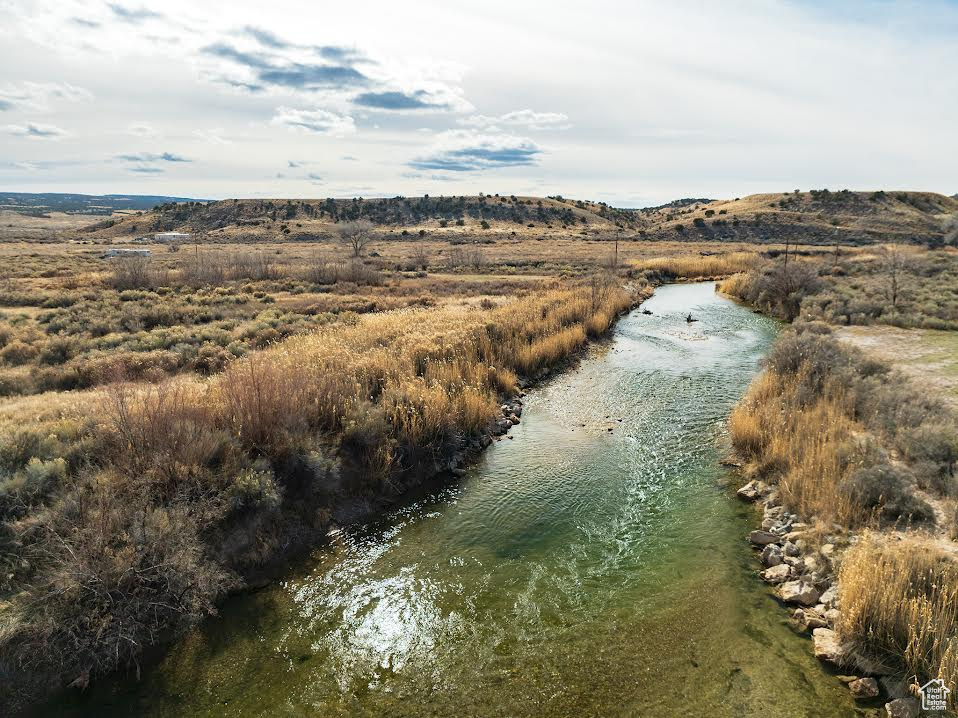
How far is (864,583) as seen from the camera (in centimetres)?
685

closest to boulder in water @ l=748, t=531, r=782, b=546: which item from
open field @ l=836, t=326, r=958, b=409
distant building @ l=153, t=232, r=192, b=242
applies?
open field @ l=836, t=326, r=958, b=409

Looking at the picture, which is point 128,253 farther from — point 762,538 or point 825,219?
point 825,219

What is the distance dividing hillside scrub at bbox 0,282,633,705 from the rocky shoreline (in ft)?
23.4

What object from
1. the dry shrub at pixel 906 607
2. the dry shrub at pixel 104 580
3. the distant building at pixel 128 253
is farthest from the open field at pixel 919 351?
the distant building at pixel 128 253

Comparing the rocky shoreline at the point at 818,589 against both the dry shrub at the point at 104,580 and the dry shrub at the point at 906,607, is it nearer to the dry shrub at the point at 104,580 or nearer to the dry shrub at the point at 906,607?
the dry shrub at the point at 906,607

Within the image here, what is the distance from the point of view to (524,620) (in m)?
7.77

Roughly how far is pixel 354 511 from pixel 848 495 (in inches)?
366

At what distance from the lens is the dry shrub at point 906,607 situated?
241 inches

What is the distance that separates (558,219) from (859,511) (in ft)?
369

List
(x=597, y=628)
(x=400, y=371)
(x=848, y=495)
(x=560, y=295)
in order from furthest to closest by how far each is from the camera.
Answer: (x=560, y=295)
(x=400, y=371)
(x=848, y=495)
(x=597, y=628)

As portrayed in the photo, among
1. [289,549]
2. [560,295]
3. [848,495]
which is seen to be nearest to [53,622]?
[289,549]

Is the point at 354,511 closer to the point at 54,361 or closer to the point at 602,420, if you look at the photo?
the point at 602,420

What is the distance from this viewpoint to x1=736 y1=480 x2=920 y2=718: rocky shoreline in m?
6.34
